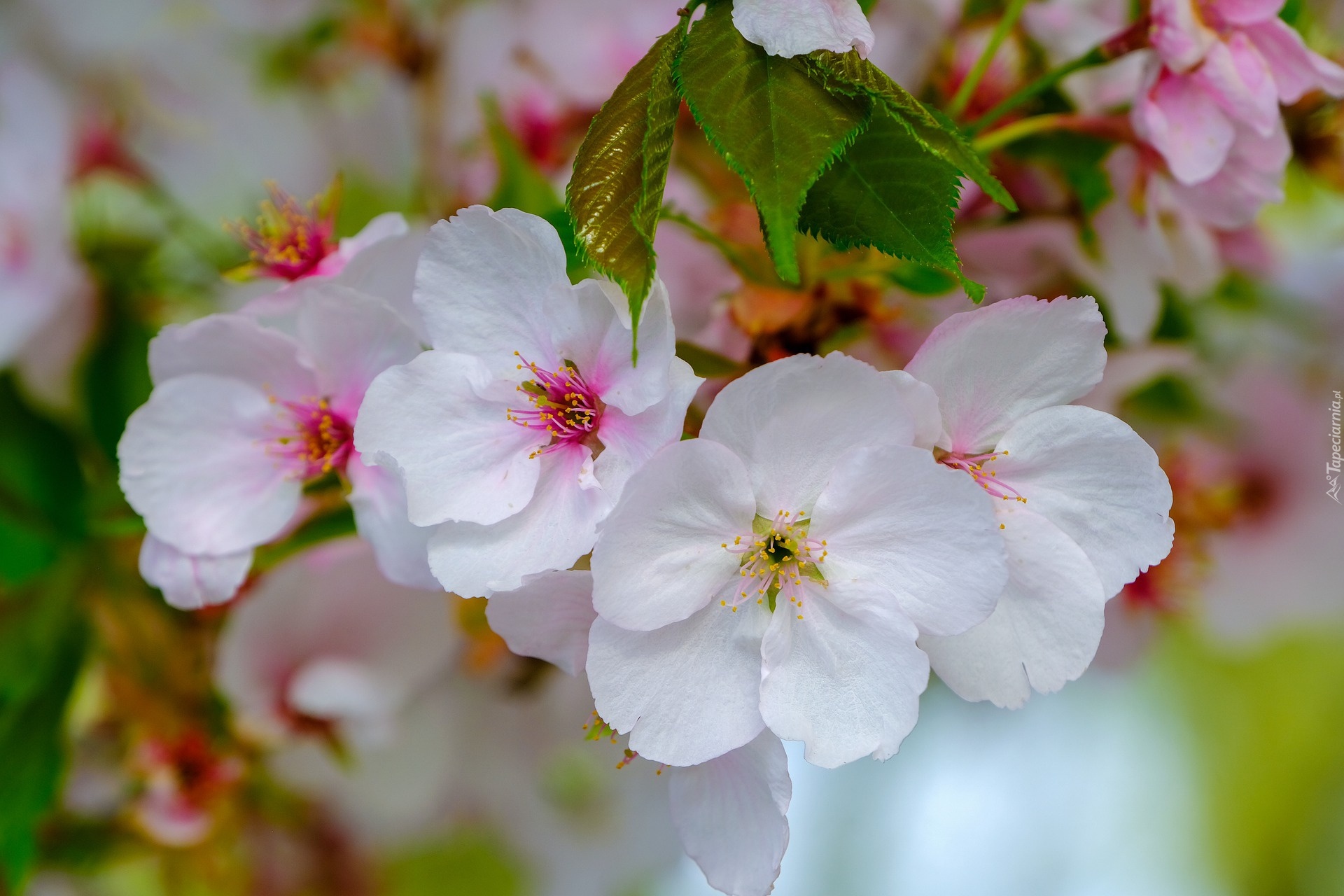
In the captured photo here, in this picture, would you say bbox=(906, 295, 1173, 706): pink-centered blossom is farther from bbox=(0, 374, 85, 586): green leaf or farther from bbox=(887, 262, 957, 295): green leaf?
bbox=(0, 374, 85, 586): green leaf

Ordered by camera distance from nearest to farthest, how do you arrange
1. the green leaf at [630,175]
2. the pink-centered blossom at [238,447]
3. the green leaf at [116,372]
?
the green leaf at [630,175], the pink-centered blossom at [238,447], the green leaf at [116,372]

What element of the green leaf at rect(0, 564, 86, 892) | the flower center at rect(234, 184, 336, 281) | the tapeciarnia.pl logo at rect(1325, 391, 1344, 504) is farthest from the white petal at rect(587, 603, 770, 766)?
the tapeciarnia.pl logo at rect(1325, 391, 1344, 504)

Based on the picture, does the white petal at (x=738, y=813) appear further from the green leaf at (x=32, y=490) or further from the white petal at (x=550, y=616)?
the green leaf at (x=32, y=490)

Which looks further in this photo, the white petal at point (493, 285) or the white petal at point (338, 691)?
the white petal at point (338, 691)

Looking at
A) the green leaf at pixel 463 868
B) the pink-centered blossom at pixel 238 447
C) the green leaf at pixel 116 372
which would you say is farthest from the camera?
the green leaf at pixel 463 868

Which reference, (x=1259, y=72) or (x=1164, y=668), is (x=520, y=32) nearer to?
(x=1259, y=72)

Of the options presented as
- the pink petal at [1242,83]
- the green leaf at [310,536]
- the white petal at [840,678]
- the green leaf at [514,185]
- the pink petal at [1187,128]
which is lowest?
the green leaf at [310,536]

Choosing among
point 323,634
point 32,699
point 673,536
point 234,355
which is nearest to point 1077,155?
point 673,536

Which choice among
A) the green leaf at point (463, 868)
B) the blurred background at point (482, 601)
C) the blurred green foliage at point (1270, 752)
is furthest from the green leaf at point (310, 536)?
the blurred green foliage at point (1270, 752)
